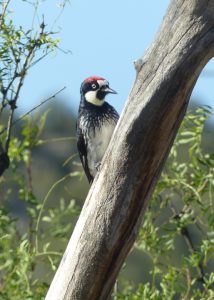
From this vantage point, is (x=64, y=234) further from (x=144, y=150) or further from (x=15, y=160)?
(x=144, y=150)

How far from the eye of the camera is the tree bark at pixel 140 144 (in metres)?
3.30

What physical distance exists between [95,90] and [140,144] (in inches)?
86.0

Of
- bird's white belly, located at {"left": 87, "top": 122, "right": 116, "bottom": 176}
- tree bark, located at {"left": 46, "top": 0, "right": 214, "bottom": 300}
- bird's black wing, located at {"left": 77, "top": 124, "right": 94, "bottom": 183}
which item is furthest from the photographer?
bird's black wing, located at {"left": 77, "top": 124, "right": 94, "bottom": 183}

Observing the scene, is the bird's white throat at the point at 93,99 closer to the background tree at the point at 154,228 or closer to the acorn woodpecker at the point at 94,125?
the acorn woodpecker at the point at 94,125

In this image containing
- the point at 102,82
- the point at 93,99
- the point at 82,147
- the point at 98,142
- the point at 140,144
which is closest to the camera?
the point at 140,144

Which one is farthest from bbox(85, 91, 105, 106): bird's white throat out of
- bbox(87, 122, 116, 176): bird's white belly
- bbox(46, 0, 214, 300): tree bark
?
bbox(46, 0, 214, 300): tree bark

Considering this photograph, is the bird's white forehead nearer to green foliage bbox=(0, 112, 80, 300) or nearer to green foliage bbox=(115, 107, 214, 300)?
green foliage bbox=(0, 112, 80, 300)

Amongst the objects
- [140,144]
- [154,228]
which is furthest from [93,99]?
[140,144]

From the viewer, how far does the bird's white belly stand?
16.7 ft

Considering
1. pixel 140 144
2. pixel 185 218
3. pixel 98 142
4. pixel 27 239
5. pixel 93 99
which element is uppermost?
pixel 140 144

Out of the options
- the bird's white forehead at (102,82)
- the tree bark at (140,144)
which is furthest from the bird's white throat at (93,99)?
the tree bark at (140,144)

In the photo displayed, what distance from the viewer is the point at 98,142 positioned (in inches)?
203

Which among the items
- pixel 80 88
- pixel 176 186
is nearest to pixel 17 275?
pixel 176 186

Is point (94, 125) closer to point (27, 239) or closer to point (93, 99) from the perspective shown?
point (93, 99)
